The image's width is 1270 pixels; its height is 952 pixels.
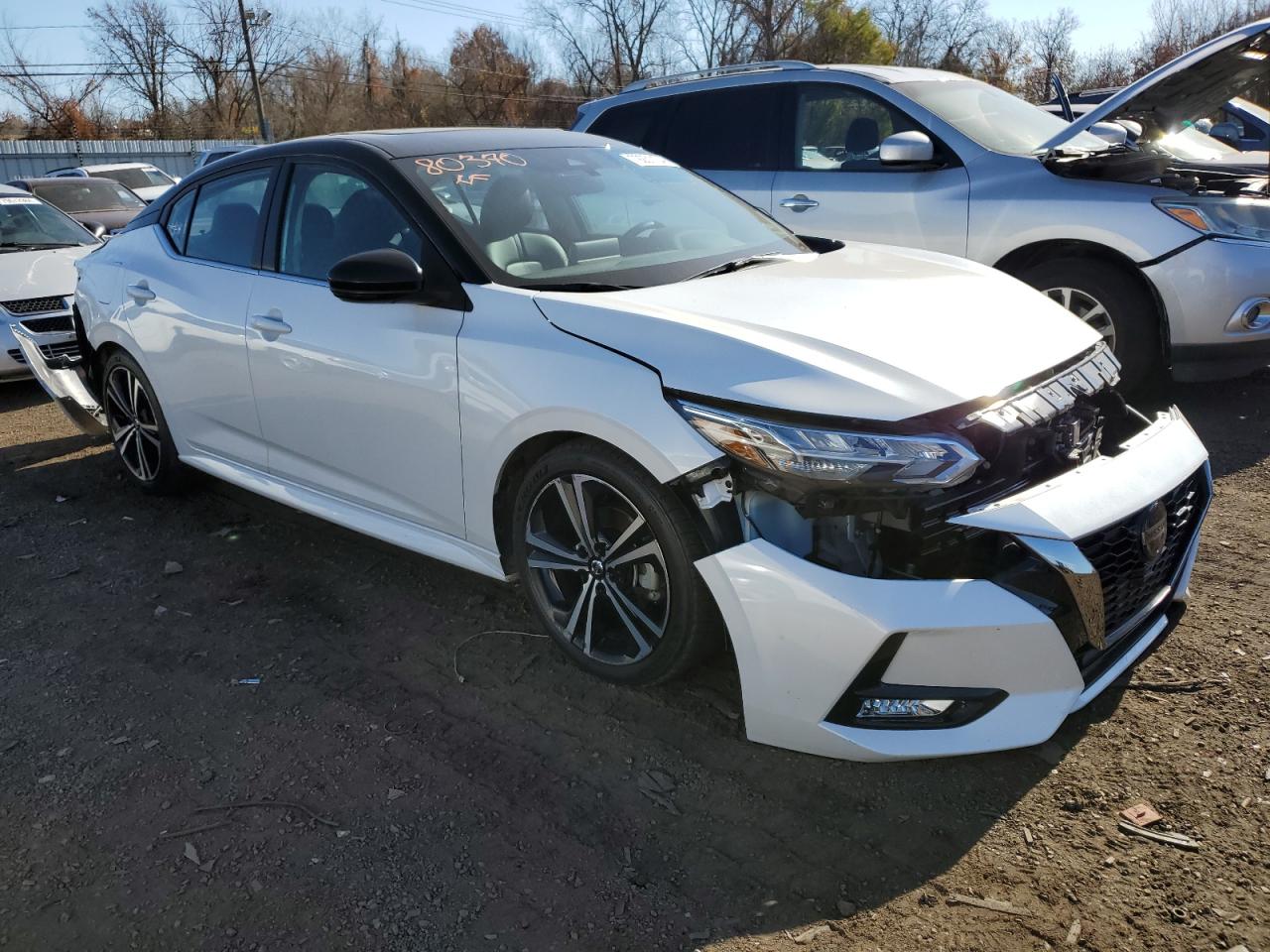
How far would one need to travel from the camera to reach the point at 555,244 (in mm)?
3443

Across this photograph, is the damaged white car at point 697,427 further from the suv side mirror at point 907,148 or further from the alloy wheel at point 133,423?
the suv side mirror at point 907,148

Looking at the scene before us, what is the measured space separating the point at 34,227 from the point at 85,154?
94.3 feet

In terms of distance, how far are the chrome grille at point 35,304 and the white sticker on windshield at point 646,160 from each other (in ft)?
17.8

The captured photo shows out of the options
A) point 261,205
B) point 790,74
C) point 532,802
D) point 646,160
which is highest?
point 790,74

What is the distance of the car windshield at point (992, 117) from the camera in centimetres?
589

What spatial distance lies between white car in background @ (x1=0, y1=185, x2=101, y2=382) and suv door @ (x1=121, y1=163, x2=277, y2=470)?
173 cm

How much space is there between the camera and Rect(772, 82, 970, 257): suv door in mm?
5848

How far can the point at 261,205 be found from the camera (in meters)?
4.07

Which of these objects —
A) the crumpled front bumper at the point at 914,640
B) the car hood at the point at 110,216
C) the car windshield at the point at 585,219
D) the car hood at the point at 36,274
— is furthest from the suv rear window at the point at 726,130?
the car hood at the point at 110,216

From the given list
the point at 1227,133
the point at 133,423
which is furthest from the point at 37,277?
the point at 1227,133

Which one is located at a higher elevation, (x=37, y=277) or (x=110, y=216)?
(x=110, y=216)

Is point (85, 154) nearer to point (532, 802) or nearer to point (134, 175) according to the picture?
point (134, 175)

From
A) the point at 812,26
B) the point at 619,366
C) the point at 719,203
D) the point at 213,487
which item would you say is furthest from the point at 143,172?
the point at 812,26

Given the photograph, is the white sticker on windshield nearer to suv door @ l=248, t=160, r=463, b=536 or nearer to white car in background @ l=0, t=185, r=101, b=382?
suv door @ l=248, t=160, r=463, b=536
